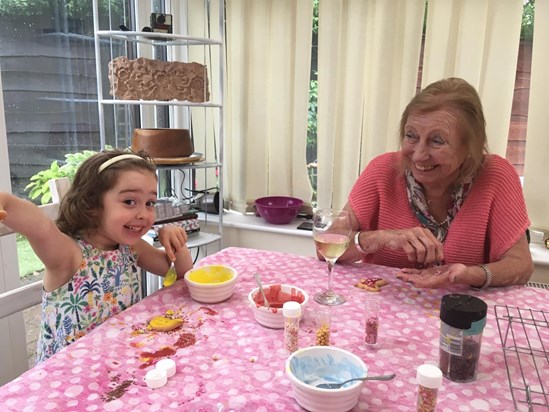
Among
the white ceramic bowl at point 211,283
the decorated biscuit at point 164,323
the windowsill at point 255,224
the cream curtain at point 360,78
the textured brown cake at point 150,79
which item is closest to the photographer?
the decorated biscuit at point 164,323

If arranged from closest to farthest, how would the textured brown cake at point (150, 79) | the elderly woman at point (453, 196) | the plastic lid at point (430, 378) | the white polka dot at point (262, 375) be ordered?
the plastic lid at point (430, 378) → the white polka dot at point (262, 375) → the elderly woman at point (453, 196) → the textured brown cake at point (150, 79)

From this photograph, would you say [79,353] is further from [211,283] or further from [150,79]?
[150,79]

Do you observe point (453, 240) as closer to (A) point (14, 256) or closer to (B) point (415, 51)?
(B) point (415, 51)

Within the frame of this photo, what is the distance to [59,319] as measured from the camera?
114 centimetres

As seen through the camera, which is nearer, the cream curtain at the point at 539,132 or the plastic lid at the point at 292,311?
the plastic lid at the point at 292,311

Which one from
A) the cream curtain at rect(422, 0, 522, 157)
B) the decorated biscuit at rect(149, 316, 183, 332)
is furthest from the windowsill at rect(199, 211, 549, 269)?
the decorated biscuit at rect(149, 316, 183, 332)

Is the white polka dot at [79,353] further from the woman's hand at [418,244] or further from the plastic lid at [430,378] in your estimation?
the woman's hand at [418,244]

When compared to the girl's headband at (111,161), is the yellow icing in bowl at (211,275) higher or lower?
lower

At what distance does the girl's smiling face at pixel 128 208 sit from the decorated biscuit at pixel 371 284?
1.92 feet

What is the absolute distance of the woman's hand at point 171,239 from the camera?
131 centimetres

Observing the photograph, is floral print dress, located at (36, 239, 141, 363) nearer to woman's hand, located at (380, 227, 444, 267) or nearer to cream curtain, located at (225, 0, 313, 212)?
woman's hand, located at (380, 227, 444, 267)

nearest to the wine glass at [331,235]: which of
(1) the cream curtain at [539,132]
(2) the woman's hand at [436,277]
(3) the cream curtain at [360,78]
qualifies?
(2) the woman's hand at [436,277]

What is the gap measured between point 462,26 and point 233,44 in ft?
3.80

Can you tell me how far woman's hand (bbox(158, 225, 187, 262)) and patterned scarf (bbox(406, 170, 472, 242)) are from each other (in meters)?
0.76
